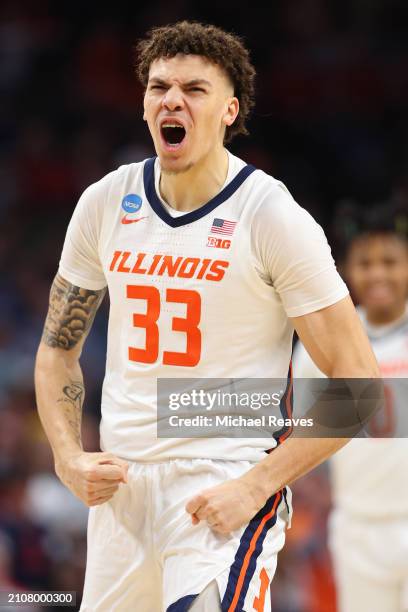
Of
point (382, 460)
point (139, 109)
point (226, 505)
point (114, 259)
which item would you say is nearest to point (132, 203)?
point (114, 259)

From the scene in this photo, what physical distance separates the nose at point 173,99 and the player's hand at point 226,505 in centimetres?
125

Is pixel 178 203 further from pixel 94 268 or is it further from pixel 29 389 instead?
pixel 29 389

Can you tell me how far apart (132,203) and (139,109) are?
26.6ft

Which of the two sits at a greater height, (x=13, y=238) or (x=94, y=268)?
(x=13, y=238)

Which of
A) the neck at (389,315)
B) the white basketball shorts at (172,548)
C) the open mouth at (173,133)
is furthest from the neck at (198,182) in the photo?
the neck at (389,315)

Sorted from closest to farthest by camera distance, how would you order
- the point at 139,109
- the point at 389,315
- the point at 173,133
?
the point at 173,133
the point at 389,315
the point at 139,109

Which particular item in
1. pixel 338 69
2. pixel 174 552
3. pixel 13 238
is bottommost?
pixel 174 552

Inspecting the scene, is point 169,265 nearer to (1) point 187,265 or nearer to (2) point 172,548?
(1) point 187,265

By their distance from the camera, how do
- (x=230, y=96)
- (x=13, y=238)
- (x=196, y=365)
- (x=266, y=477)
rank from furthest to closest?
(x=13, y=238) → (x=230, y=96) → (x=196, y=365) → (x=266, y=477)

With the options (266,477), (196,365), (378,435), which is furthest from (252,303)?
(378,435)

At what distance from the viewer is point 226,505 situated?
3289mm

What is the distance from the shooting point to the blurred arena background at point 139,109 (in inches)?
433

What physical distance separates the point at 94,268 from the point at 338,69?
8650 mm

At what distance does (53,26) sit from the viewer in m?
12.1
